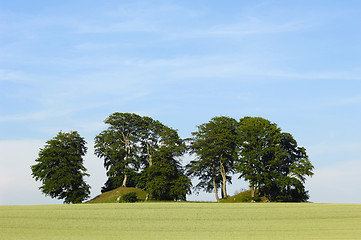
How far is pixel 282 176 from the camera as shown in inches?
3155

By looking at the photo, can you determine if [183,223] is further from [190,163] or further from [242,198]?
[190,163]

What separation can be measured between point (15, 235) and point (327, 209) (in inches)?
1354

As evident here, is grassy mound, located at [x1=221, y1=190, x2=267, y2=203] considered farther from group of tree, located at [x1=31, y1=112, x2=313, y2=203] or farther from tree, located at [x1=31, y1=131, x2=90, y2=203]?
tree, located at [x1=31, y1=131, x2=90, y2=203]

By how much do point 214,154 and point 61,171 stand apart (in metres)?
29.9

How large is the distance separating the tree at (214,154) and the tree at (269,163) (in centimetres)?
344

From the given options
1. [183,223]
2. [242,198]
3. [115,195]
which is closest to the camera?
[183,223]

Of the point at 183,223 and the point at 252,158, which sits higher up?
the point at 252,158

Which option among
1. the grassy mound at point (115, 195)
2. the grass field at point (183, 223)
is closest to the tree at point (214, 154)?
the grassy mound at point (115, 195)

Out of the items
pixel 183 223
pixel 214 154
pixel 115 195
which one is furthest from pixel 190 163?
pixel 183 223

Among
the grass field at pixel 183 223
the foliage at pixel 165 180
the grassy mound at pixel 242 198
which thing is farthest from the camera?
the foliage at pixel 165 180

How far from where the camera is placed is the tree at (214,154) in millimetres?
87625

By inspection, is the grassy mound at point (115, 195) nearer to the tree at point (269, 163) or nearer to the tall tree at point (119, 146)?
the tall tree at point (119, 146)

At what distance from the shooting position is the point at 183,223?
136ft

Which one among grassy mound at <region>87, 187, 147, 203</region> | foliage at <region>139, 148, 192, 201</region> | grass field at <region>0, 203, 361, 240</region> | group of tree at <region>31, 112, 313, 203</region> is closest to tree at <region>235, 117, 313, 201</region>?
group of tree at <region>31, 112, 313, 203</region>
